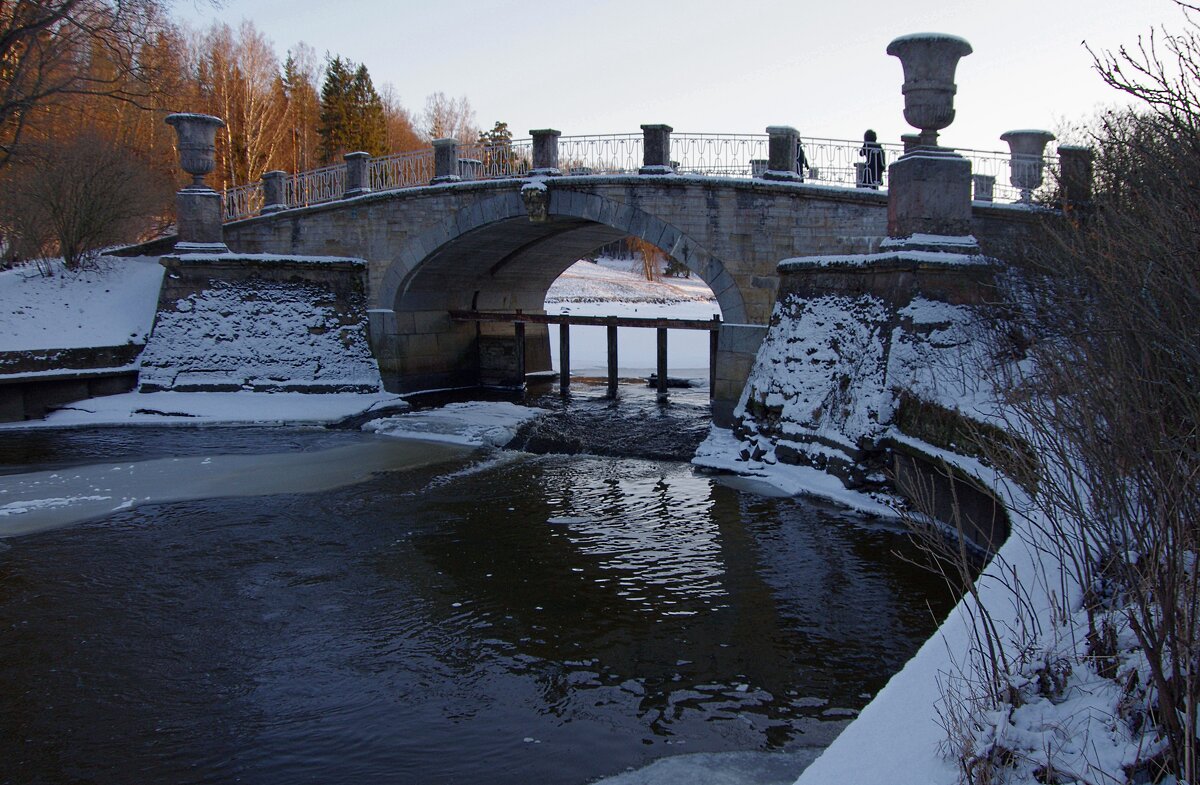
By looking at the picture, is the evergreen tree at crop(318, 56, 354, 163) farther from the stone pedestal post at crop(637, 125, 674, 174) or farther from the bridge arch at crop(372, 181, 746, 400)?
the stone pedestal post at crop(637, 125, 674, 174)

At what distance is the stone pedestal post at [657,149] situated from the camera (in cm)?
1595

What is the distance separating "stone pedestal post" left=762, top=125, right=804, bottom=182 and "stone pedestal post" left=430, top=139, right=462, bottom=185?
628 centimetres

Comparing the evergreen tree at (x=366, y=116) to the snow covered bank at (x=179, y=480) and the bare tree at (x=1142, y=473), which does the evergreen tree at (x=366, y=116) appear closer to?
the snow covered bank at (x=179, y=480)

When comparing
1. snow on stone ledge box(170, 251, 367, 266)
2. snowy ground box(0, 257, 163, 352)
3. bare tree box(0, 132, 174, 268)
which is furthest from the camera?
bare tree box(0, 132, 174, 268)

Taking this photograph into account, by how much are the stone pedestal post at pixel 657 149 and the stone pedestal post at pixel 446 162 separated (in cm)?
405

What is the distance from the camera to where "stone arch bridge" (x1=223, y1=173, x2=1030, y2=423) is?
14.8 metres

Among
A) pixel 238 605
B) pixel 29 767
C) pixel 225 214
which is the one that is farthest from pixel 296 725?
pixel 225 214

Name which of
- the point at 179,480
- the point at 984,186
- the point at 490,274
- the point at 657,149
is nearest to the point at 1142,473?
the point at 179,480

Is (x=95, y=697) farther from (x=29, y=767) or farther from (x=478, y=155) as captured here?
(x=478, y=155)


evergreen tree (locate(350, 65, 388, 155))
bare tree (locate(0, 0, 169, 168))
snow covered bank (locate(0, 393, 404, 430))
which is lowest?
snow covered bank (locate(0, 393, 404, 430))

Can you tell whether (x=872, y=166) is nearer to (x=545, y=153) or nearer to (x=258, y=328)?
(x=545, y=153)

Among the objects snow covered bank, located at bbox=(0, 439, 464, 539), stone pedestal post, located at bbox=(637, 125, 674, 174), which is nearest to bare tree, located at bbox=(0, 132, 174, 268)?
snow covered bank, located at bbox=(0, 439, 464, 539)

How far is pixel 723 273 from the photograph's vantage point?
50.8 ft

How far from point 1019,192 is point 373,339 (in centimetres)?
1208
